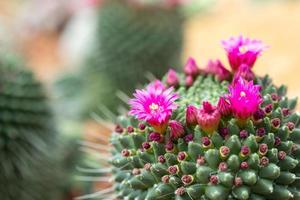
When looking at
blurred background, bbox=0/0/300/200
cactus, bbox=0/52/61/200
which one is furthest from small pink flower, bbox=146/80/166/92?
blurred background, bbox=0/0/300/200

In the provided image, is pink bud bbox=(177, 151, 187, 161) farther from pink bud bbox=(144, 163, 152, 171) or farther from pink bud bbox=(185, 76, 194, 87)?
pink bud bbox=(185, 76, 194, 87)

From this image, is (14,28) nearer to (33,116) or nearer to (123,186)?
(33,116)

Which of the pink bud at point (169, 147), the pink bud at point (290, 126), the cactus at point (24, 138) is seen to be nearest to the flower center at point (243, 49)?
the pink bud at point (290, 126)

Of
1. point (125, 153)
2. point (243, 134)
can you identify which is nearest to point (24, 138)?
point (125, 153)

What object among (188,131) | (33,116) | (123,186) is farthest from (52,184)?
(188,131)

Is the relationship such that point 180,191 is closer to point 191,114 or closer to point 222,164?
point 222,164

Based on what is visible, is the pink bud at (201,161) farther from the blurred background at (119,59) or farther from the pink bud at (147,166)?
the blurred background at (119,59)
